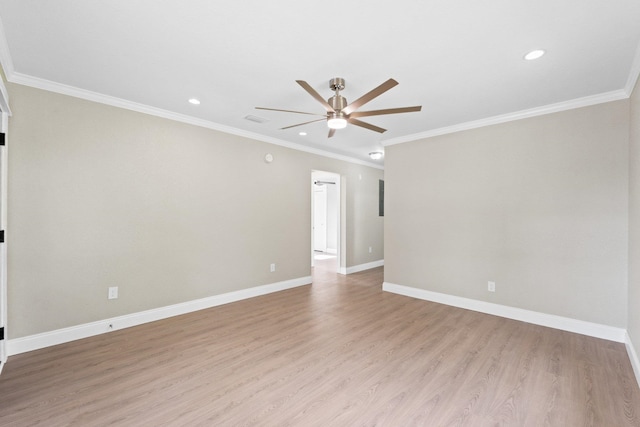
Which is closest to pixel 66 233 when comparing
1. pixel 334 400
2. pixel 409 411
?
pixel 334 400

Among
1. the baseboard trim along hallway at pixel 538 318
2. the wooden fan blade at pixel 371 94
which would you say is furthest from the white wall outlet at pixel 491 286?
the wooden fan blade at pixel 371 94

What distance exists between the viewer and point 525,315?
11.4ft

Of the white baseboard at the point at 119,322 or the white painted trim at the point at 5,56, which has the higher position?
the white painted trim at the point at 5,56

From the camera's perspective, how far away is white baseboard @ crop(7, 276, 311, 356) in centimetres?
264

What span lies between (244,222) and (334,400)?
297 centimetres

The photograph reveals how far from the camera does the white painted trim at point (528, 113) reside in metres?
2.96

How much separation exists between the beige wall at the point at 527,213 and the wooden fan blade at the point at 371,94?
7.95 feet

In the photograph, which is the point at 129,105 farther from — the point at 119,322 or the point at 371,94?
the point at 371,94

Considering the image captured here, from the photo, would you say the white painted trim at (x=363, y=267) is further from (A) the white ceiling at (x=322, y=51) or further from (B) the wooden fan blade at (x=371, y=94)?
(B) the wooden fan blade at (x=371, y=94)

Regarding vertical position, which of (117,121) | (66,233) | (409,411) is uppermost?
(117,121)

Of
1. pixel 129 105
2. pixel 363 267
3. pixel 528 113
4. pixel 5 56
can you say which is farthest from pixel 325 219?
pixel 5 56

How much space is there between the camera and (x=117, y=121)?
318 cm

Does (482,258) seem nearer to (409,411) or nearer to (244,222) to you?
(409,411)

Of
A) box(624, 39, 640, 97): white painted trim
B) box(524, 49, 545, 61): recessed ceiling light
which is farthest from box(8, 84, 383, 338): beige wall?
box(624, 39, 640, 97): white painted trim
